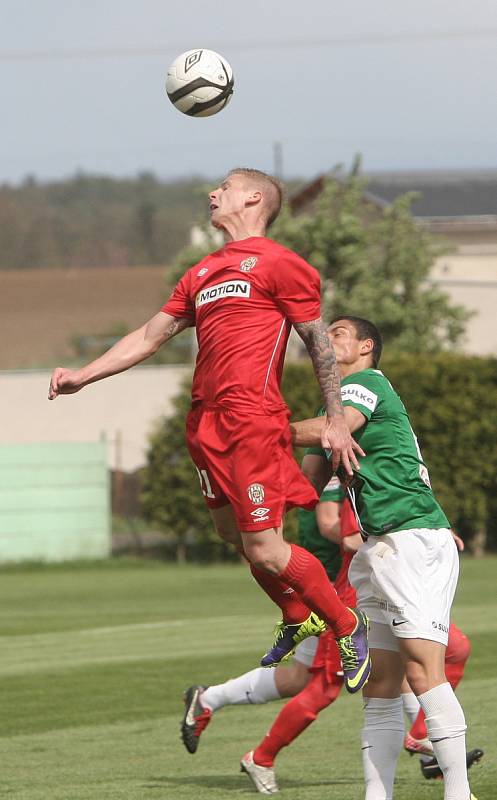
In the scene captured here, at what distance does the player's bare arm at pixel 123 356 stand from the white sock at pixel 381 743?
188 centimetres

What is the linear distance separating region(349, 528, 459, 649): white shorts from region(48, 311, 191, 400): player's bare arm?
1.35 m

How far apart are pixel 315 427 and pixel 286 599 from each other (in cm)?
88

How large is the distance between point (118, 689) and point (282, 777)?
3.87m

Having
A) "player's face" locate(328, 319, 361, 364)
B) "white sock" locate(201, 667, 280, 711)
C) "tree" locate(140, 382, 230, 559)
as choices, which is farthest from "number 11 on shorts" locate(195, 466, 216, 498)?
"tree" locate(140, 382, 230, 559)

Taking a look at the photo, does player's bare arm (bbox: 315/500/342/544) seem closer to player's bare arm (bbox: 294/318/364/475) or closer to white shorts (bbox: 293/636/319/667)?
white shorts (bbox: 293/636/319/667)

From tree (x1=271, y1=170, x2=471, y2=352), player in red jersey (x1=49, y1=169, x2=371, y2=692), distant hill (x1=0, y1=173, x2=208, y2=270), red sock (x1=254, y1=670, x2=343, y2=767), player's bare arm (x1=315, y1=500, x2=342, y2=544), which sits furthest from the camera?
distant hill (x1=0, y1=173, x2=208, y2=270)

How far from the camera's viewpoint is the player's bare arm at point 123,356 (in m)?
6.32

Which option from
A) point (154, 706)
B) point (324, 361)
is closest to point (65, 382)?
point (324, 361)

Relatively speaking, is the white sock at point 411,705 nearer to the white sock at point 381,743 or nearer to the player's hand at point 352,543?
the player's hand at point 352,543

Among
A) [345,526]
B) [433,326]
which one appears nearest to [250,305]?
[345,526]

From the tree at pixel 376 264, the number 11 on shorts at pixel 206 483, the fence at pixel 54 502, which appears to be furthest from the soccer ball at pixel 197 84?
the tree at pixel 376 264

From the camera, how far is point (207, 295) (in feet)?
20.9

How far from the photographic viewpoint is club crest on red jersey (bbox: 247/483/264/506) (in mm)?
6176

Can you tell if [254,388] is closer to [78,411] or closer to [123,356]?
[123,356]
